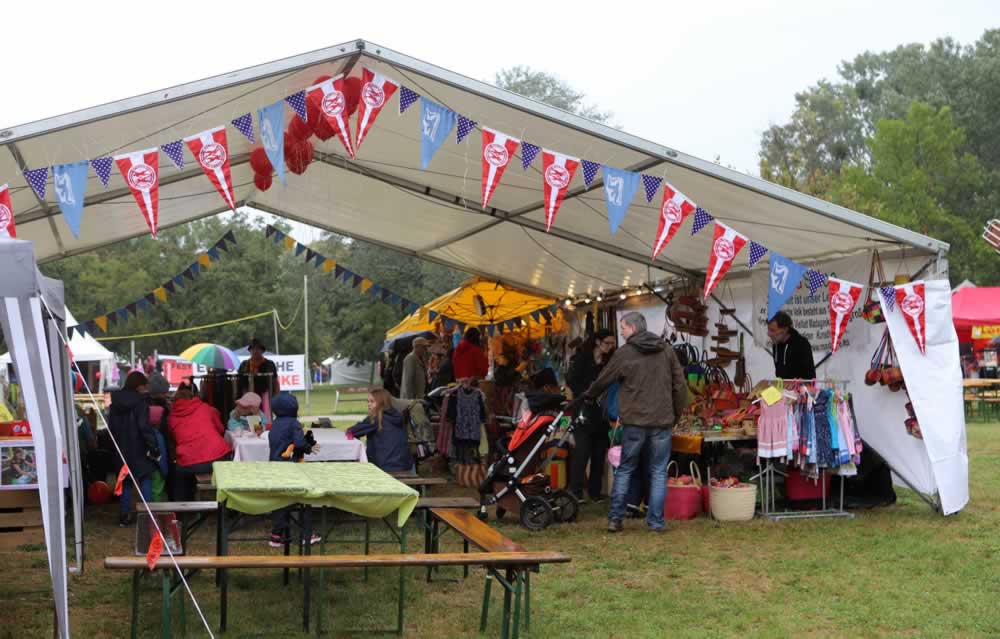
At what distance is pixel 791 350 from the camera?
8812 mm

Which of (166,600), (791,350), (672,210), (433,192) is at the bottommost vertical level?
(166,600)

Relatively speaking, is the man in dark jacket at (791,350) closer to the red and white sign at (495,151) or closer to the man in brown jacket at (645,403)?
the man in brown jacket at (645,403)

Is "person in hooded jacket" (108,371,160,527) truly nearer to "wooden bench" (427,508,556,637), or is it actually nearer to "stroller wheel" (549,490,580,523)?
"wooden bench" (427,508,556,637)

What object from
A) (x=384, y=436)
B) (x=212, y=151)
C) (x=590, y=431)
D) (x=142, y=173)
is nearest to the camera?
(x=142, y=173)

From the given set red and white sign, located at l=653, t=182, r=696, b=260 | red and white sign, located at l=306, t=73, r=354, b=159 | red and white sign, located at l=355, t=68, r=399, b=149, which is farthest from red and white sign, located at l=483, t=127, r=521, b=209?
red and white sign, located at l=653, t=182, r=696, b=260

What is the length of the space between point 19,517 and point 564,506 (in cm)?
409

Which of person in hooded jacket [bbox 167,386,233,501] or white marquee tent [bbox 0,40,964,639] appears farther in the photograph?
person in hooded jacket [bbox 167,386,233,501]

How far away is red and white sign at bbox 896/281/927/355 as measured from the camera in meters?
8.36

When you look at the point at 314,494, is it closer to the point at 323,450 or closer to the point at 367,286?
the point at 323,450

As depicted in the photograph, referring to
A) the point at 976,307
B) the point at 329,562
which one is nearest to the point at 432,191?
the point at 329,562

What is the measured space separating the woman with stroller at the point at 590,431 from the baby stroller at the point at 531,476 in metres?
0.71

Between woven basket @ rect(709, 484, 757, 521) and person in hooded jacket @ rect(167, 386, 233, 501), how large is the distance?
12.7ft

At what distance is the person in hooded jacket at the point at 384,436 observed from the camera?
27.2 feet

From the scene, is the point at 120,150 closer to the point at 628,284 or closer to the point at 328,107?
the point at 328,107
